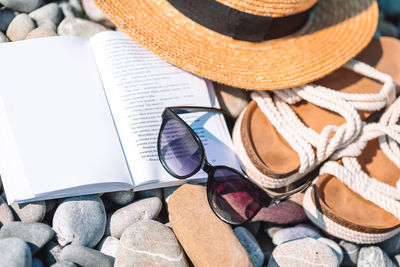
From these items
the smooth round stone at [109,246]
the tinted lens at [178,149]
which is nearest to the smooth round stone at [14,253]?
the smooth round stone at [109,246]

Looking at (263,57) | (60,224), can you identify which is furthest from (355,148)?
(60,224)

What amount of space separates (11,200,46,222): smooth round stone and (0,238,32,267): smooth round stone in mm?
118

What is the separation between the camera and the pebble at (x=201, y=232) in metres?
1.18

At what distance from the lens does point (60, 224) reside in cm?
125

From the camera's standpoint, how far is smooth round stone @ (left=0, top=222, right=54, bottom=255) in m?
1.22

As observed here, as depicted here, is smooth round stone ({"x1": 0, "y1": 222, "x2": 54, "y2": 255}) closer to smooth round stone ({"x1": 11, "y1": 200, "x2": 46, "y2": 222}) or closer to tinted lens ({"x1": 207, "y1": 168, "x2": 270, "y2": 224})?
smooth round stone ({"x1": 11, "y1": 200, "x2": 46, "y2": 222})

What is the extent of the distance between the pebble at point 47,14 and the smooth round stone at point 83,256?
94 cm

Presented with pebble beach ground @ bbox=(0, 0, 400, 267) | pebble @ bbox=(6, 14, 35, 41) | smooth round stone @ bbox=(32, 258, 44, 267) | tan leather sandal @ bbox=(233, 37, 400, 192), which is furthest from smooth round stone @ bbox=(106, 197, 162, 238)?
pebble @ bbox=(6, 14, 35, 41)

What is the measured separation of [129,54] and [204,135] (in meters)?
0.39

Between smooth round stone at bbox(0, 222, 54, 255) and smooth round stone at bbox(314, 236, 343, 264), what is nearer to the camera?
smooth round stone at bbox(0, 222, 54, 255)

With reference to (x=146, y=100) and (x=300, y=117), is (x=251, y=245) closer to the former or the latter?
(x=300, y=117)

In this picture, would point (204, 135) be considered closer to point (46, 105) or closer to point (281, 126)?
point (281, 126)

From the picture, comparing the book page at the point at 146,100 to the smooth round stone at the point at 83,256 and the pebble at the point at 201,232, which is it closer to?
the pebble at the point at 201,232

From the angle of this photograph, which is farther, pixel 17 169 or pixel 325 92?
pixel 325 92
